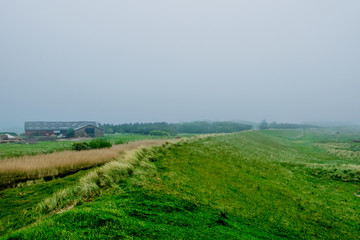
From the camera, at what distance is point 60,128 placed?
35.4 m

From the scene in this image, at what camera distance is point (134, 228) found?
8.93 ft

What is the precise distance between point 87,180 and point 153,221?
2.99 metres

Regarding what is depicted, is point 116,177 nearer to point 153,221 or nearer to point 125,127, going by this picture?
point 153,221

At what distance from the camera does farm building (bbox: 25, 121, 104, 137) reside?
30275 mm

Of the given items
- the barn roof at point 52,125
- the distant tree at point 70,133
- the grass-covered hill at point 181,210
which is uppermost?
the barn roof at point 52,125

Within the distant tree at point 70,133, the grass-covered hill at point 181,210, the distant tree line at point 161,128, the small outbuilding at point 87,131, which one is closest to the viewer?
the grass-covered hill at point 181,210

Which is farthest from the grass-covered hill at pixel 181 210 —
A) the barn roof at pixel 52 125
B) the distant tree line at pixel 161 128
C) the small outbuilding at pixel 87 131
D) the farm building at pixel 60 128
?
the distant tree line at pixel 161 128

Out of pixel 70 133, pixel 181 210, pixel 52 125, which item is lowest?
pixel 181 210

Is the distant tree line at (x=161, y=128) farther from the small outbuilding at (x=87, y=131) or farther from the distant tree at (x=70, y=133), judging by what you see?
the distant tree at (x=70, y=133)

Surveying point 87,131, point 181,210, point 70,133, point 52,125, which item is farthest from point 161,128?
point 181,210

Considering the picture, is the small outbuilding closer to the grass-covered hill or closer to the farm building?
the farm building

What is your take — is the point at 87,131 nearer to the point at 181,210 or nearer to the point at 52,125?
the point at 52,125

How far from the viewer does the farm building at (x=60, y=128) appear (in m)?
30.3

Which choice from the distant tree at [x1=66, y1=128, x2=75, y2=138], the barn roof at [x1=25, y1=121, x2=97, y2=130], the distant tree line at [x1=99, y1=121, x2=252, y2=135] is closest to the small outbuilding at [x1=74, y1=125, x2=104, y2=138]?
the distant tree at [x1=66, y1=128, x2=75, y2=138]
